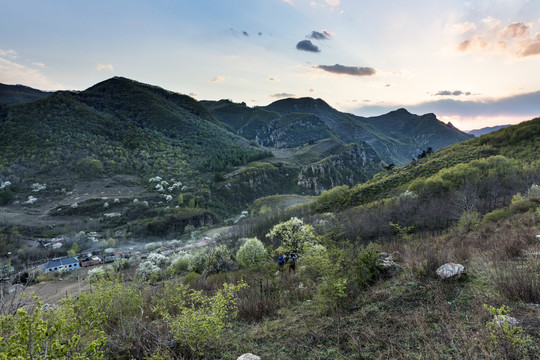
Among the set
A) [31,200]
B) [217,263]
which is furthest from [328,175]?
[31,200]

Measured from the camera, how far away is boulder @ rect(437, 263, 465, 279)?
7.43 meters

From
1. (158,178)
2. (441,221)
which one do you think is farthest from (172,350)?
(158,178)

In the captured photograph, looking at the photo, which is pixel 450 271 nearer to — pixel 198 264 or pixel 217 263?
pixel 217 263

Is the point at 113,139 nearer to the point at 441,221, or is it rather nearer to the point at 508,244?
the point at 441,221

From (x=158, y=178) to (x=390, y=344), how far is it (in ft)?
477

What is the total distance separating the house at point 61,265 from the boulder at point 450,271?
73.6 m

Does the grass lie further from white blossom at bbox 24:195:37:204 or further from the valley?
white blossom at bbox 24:195:37:204

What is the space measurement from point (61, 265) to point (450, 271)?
3097 inches

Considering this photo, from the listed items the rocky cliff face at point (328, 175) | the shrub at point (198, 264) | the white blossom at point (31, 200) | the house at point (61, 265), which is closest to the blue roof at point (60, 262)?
the house at point (61, 265)

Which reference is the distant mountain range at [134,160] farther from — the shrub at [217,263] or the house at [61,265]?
the shrub at [217,263]

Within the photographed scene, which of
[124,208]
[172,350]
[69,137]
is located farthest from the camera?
[69,137]

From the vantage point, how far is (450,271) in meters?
7.52

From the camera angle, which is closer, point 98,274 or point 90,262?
point 98,274

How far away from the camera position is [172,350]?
602 cm
